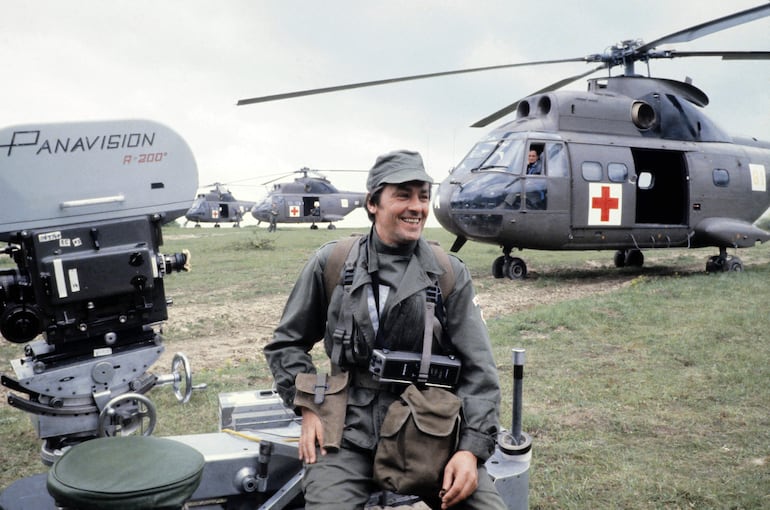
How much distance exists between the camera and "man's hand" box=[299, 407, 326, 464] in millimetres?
2414

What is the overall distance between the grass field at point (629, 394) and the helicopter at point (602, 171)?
150 cm

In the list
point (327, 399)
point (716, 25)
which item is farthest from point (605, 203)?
point (327, 399)

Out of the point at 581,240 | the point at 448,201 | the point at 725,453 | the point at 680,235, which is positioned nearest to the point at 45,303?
the point at 725,453

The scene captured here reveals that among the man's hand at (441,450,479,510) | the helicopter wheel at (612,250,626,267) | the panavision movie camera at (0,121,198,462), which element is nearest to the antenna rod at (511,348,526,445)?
the man's hand at (441,450,479,510)

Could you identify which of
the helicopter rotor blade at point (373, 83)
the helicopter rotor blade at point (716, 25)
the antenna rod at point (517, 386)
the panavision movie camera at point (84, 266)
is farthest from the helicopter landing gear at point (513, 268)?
the panavision movie camera at point (84, 266)

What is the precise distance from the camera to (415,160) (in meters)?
2.56

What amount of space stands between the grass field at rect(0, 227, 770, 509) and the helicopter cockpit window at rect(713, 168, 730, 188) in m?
2.85

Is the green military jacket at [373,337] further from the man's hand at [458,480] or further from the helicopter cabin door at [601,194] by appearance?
the helicopter cabin door at [601,194]

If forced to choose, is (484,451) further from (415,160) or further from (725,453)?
(725,453)

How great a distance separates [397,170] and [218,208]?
39.0m

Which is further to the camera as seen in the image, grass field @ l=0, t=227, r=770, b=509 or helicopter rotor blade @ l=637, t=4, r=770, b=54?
helicopter rotor blade @ l=637, t=4, r=770, b=54

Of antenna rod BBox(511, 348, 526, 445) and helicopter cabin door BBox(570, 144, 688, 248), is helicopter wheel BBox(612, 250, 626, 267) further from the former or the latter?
antenna rod BBox(511, 348, 526, 445)

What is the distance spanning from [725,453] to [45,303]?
3.99 metres

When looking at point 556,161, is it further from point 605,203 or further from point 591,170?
point 605,203
